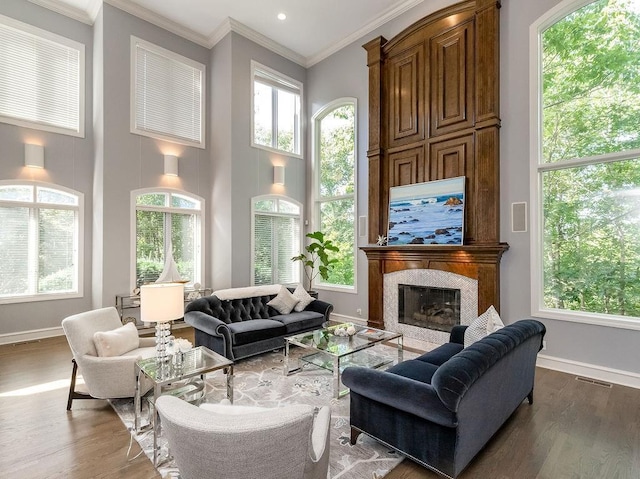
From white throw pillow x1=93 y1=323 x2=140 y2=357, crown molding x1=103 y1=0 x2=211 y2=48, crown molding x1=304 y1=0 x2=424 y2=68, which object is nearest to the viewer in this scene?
white throw pillow x1=93 y1=323 x2=140 y2=357

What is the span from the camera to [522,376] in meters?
2.85

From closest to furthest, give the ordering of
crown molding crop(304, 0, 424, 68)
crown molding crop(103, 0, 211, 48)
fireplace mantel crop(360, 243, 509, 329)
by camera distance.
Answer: fireplace mantel crop(360, 243, 509, 329)
crown molding crop(103, 0, 211, 48)
crown molding crop(304, 0, 424, 68)

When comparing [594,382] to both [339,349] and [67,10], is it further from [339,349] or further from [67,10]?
[67,10]

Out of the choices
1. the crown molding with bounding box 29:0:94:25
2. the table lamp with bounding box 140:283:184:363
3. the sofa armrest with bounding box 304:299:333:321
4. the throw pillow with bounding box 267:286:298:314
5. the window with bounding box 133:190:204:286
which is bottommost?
the sofa armrest with bounding box 304:299:333:321

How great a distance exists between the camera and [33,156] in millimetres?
5281

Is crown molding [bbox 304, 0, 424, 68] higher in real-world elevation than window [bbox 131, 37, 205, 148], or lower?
higher

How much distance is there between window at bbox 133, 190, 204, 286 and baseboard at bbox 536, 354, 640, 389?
5.68 m

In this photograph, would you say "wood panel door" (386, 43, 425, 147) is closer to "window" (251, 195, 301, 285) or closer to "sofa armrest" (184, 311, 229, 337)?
"window" (251, 195, 301, 285)

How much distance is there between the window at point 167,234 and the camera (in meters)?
→ 6.04

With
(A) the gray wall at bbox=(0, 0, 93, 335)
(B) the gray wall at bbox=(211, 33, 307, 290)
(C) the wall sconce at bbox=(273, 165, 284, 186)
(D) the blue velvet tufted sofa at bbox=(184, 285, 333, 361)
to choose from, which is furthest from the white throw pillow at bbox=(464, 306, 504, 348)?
(A) the gray wall at bbox=(0, 0, 93, 335)

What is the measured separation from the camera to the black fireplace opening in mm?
5081

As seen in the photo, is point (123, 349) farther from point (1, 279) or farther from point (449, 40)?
point (449, 40)

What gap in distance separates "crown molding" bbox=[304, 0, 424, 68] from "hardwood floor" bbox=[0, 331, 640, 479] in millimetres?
6162

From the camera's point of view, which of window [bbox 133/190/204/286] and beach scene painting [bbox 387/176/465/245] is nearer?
beach scene painting [bbox 387/176/465/245]
